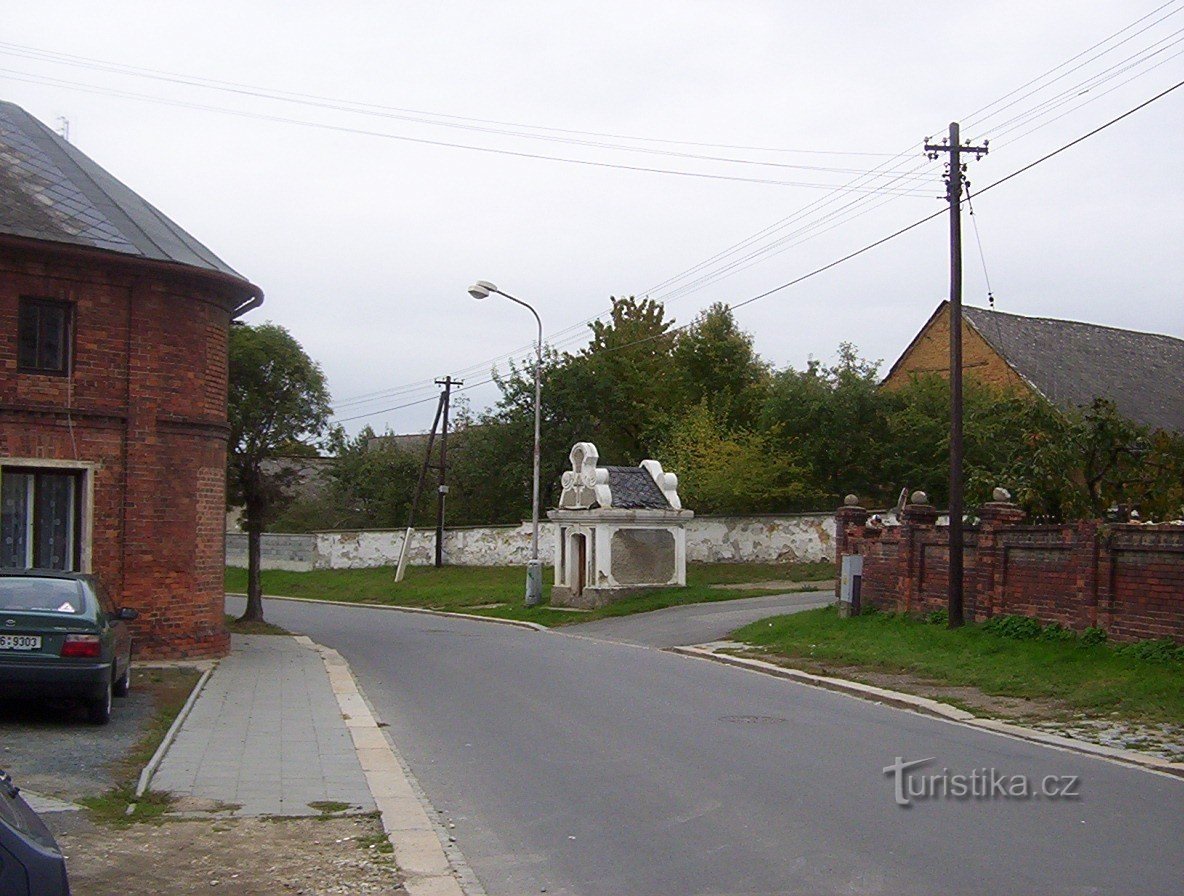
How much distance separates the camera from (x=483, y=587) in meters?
43.2

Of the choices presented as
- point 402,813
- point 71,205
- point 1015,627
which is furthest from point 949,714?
point 71,205

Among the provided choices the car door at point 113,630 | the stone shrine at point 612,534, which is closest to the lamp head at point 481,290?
the stone shrine at point 612,534

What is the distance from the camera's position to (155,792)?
9.26 m

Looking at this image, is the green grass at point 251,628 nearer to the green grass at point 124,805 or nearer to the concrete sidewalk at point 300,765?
the concrete sidewalk at point 300,765

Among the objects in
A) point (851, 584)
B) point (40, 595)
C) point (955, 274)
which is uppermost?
point (955, 274)

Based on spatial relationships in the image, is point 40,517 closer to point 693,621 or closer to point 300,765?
point 300,765

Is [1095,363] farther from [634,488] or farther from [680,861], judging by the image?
[680,861]

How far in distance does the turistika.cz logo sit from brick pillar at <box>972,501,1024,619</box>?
10064 millimetres

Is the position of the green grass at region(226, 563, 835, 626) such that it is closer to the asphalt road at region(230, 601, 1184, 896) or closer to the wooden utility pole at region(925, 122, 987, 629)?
the wooden utility pole at region(925, 122, 987, 629)

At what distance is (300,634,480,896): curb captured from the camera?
7.18 meters

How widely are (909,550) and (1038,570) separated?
3953mm

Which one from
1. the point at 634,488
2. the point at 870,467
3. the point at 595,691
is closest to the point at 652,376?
the point at 870,467

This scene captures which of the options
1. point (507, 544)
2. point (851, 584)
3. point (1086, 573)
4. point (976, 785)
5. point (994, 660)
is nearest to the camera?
point (976, 785)

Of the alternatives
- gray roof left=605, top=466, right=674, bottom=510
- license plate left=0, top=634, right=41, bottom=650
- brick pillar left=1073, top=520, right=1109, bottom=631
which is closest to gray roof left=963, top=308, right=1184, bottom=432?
gray roof left=605, top=466, right=674, bottom=510
